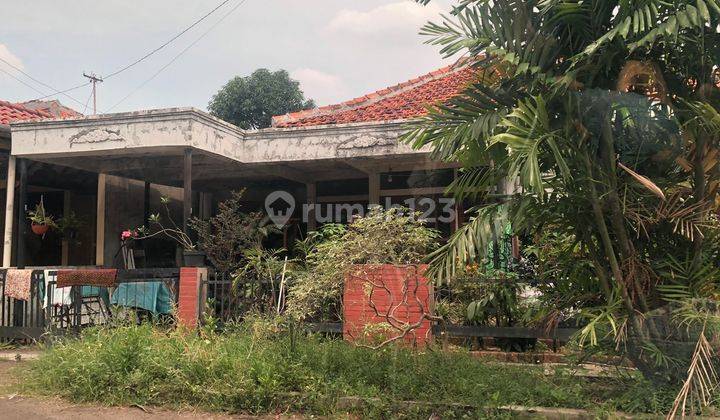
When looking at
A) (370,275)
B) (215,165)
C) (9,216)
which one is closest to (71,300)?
(9,216)

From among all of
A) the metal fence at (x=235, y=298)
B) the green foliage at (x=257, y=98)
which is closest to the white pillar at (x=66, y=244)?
the metal fence at (x=235, y=298)

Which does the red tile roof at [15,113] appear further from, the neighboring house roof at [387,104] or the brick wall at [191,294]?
the brick wall at [191,294]

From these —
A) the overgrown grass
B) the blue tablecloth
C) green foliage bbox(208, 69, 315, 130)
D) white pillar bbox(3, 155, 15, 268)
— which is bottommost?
the overgrown grass

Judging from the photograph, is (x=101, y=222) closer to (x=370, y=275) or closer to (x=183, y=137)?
(x=183, y=137)

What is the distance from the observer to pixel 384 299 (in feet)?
19.9

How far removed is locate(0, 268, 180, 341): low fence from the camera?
7395 millimetres

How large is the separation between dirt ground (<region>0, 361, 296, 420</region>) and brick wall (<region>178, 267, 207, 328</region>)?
1.98 meters

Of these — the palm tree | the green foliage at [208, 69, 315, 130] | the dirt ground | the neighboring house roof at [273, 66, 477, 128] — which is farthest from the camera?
the green foliage at [208, 69, 315, 130]

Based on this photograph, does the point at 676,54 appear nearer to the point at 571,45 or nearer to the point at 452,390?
the point at 571,45

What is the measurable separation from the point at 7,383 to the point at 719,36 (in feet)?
23.5

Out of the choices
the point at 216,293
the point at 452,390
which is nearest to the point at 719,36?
the point at 452,390

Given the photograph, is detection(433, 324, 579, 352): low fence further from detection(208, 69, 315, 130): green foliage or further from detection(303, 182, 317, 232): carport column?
detection(208, 69, 315, 130): green foliage

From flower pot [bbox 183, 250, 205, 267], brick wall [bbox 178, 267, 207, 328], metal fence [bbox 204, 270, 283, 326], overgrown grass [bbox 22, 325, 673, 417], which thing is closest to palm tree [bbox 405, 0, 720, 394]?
overgrown grass [bbox 22, 325, 673, 417]

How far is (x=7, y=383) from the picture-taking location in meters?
5.63
